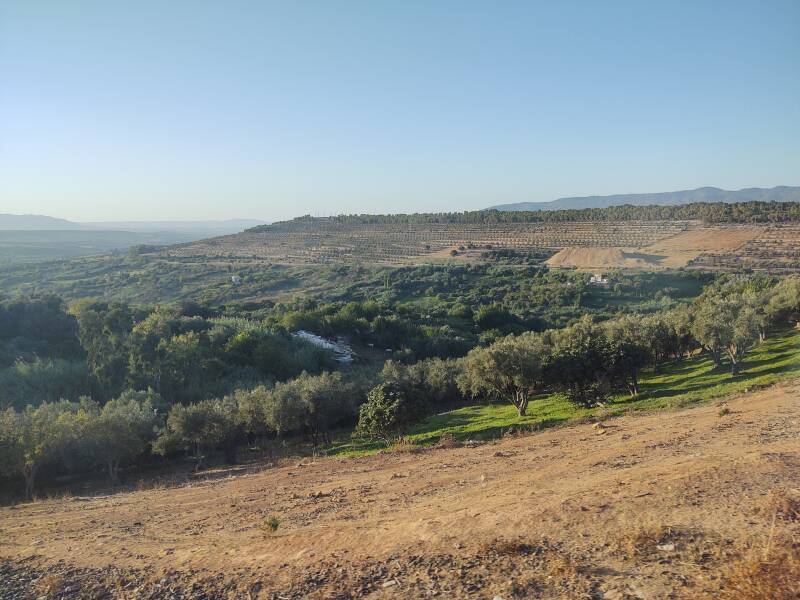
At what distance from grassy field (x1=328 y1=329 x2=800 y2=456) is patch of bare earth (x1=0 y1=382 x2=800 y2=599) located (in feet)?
25.8

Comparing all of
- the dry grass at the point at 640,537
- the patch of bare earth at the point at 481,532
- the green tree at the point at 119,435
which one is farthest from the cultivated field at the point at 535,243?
the green tree at the point at 119,435

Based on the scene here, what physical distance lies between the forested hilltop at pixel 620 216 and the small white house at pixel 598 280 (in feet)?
86.3

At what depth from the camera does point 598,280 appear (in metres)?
73.6

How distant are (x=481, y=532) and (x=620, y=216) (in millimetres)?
103529

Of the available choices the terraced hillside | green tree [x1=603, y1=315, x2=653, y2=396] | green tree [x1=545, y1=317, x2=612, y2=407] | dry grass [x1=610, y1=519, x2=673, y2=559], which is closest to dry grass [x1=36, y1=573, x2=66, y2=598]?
dry grass [x1=610, y1=519, x2=673, y2=559]

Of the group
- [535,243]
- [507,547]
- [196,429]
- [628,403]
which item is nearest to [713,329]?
[628,403]

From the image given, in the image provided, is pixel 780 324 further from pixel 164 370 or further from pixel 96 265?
pixel 96 265

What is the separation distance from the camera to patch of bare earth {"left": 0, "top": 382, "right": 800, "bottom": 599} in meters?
7.00

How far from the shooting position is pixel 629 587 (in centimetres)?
652

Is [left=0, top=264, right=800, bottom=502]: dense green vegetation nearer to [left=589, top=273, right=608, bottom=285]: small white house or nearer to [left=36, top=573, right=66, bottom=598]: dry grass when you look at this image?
[left=589, top=273, right=608, bottom=285]: small white house

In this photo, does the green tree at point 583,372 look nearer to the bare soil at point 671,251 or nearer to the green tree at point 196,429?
the green tree at point 196,429

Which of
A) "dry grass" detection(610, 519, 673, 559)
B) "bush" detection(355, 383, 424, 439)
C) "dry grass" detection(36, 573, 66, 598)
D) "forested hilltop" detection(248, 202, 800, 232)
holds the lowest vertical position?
"bush" detection(355, 383, 424, 439)

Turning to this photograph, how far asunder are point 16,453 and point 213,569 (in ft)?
A: 57.4

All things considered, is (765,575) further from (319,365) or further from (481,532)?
(319,365)
